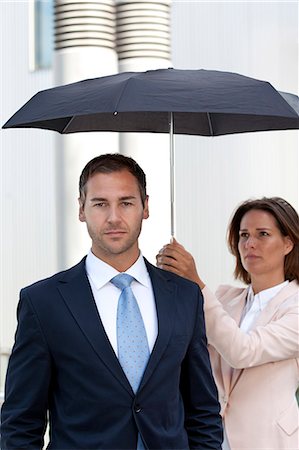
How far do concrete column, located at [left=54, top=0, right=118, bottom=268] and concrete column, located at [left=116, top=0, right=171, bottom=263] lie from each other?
0.36ft

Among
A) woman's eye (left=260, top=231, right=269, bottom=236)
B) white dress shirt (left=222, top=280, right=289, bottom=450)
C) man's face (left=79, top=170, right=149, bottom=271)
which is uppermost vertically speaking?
man's face (left=79, top=170, right=149, bottom=271)

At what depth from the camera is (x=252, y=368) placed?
3391mm

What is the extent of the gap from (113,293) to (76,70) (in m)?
3.67

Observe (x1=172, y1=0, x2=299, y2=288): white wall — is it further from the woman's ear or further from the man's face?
the man's face

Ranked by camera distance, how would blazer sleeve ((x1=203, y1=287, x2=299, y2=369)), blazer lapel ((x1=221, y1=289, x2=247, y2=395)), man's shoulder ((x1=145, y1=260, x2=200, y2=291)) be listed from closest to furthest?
man's shoulder ((x1=145, y1=260, x2=200, y2=291)) → blazer sleeve ((x1=203, y1=287, x2=299, y2=369)) → blazer lapel ((x1=221, y1=289, x2=247, y2=395))

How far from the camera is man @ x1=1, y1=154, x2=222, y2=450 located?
249cm

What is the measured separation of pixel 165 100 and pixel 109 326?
0.68 meters

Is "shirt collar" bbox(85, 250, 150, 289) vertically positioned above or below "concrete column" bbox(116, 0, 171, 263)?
below

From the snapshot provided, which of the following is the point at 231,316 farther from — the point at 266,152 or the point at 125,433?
the point at 266,152

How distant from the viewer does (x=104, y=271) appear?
2635 mm

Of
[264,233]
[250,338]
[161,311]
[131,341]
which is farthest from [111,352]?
[264,233]

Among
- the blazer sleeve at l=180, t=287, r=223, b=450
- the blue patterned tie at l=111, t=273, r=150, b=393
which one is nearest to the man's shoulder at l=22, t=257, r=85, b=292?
the blue patterned tie at l=111, t=273, r=150, b=393

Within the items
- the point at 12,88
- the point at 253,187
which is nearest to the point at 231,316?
the point at 253,187

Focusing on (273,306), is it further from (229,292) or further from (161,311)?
(161,311)
